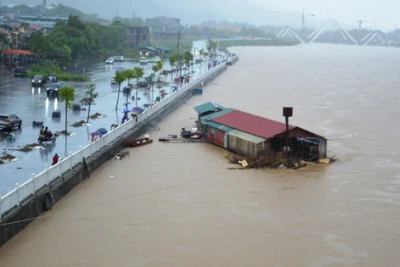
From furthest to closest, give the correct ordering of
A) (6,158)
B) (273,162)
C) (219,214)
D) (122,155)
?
1. (122,155)
2. (273,162)
3. (6,158)
4. (219,214)

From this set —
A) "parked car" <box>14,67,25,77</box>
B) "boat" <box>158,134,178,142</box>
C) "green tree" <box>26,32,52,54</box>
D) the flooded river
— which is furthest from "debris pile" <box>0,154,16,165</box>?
"green tree" <box>26,32,52,54</box>

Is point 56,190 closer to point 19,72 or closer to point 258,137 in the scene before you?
point 258,137

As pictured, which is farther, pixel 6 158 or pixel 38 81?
pixel 38 81

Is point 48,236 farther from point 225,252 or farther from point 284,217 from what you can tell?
point 284,217

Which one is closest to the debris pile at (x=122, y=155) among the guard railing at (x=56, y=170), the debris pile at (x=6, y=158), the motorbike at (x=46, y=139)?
the guard railing at (x=56, y=170)

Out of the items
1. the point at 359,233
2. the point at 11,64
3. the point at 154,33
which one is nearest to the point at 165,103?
the point at 359,233

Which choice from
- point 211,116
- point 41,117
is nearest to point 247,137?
point 211,116
